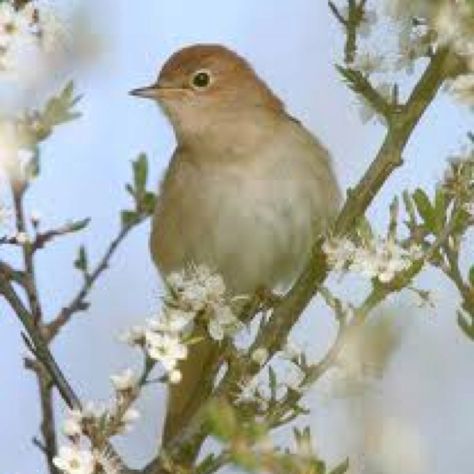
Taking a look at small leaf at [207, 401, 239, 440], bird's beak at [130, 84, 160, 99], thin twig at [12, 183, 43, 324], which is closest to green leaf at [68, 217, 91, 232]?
thin twig at [12, 183, 43, 324]

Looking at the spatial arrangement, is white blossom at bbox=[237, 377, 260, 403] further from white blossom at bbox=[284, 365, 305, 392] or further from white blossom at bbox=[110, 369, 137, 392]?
white blossom at bbox=[110, 369, 137, 392]

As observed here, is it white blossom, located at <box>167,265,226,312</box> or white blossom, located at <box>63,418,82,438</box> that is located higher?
white blossom, located at <box>167,265,226,312</box>

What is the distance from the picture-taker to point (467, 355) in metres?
2.89

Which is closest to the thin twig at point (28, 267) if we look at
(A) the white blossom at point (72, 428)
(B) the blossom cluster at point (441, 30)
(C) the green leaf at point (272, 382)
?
(A) the white blossom at point (72, 428)

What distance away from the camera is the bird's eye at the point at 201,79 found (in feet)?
14.3

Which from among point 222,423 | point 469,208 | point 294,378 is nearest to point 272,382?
point 294,378

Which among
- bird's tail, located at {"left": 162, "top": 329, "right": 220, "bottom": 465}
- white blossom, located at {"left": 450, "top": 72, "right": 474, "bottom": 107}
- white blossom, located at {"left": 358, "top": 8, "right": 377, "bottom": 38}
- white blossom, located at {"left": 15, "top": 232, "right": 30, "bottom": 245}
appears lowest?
bird's tail, located at {"left": 162, "top": 329, "right": 220, "bottom": 465}

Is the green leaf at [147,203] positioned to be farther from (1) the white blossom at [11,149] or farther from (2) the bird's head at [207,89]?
(2) the bird's head at [207,89]

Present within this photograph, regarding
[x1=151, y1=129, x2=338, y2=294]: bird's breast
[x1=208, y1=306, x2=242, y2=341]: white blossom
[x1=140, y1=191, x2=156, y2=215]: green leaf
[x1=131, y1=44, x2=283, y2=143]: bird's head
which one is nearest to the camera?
[x1=208, y1=306, x2=242, y2=341]: white blossom

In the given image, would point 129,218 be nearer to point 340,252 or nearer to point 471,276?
point 340,252

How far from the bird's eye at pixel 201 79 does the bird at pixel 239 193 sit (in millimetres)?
54

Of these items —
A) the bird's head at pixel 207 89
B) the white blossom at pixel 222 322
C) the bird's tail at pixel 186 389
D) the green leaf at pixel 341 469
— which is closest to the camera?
the green leaf at pixel 341 469

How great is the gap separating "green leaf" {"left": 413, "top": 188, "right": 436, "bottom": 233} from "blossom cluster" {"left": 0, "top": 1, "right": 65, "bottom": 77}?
65 centimetres

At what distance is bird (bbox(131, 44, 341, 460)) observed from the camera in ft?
12.6
